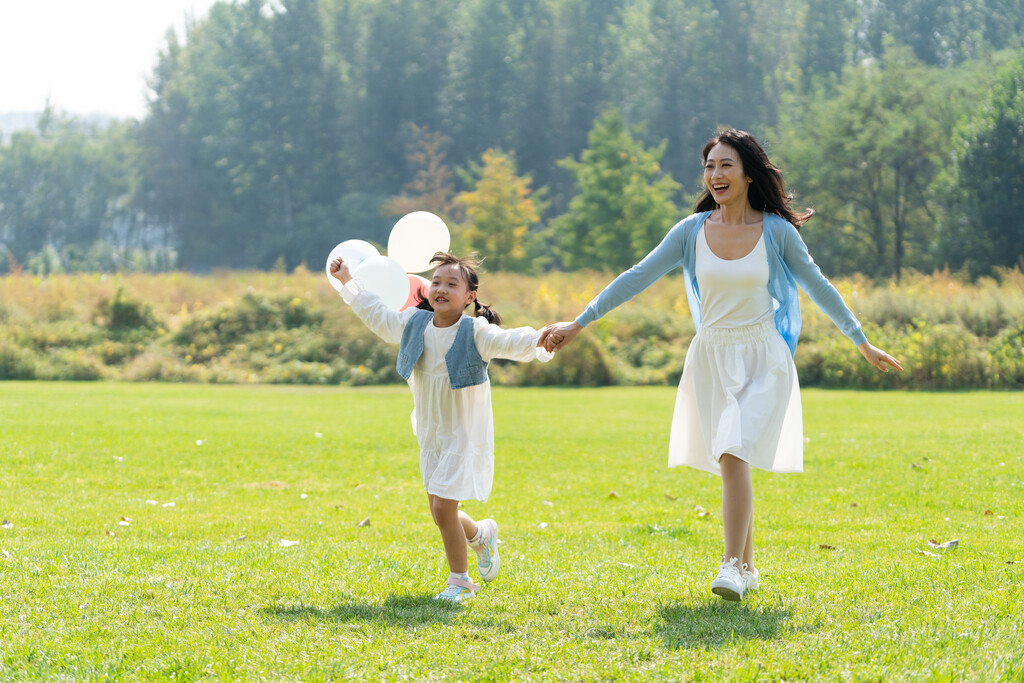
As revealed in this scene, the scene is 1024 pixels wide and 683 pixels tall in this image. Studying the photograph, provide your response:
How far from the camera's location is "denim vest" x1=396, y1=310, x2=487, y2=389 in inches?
190

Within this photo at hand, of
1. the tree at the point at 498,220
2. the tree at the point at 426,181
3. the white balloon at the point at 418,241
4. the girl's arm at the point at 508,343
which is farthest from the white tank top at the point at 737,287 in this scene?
the tree at the point at 426,181

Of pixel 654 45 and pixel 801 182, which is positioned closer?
pixel 801 182

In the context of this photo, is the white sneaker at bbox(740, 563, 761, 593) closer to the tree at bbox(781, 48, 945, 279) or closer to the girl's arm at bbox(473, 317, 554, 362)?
the girl's arm at bbox(473, 317, 554, 362)

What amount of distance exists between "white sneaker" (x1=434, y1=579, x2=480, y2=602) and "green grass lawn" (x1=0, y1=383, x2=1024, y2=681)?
0.09 m

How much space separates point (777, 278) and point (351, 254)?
7.21 feet

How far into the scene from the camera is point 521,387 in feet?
70.6

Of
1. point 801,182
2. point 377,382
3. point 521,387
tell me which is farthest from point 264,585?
point 801,182

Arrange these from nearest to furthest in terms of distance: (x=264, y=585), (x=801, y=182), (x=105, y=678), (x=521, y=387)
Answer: (x=105, y=678) → (x=264, y=585) → (x=521, y=387) → (x=801, y=182)

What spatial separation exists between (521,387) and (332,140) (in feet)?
181

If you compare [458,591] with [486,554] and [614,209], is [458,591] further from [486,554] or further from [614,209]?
[614,209]

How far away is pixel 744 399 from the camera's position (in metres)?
4.66

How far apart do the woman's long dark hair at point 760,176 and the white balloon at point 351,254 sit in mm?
1827

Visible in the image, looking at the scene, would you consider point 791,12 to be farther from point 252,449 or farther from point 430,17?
point 252,449

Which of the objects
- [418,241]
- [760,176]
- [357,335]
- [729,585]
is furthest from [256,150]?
[729,585]
